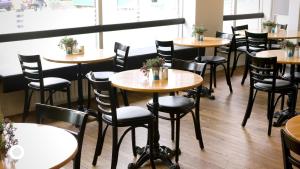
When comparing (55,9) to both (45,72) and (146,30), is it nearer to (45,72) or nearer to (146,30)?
(45,72)

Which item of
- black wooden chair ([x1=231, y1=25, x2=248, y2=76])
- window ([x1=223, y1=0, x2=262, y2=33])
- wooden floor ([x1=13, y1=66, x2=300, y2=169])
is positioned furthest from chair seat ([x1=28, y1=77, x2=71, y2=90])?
window ([x1=223, y1=0, x2=262, y2=33])

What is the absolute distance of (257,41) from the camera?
6.85 metres

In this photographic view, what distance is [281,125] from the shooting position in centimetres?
500

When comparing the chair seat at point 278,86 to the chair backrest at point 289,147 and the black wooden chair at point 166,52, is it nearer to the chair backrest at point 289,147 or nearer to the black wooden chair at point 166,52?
the black wooden chair at point 166,52

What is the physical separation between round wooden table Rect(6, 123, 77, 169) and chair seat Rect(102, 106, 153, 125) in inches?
43.8

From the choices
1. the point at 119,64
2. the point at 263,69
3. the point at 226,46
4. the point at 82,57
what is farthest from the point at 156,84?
the point at 226,46

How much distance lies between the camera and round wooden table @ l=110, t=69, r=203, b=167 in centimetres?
348

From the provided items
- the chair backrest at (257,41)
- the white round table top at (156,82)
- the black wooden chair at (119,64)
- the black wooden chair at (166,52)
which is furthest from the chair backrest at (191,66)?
the chair backrest at (257,41)

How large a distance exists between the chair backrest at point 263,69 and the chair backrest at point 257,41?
2.03m

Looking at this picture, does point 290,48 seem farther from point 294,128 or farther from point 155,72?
point 294,128

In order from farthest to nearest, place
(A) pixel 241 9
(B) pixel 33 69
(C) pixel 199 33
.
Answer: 1. (A) pixel 241 9
2. (C) pixel 199 33
3. (B) pixel 33 69

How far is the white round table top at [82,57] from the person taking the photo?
15.6 feet

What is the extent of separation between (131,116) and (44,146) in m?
1.43

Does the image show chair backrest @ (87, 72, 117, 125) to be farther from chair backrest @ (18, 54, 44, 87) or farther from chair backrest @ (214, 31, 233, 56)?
chair backrest @ (214, 31, 233, 56)
